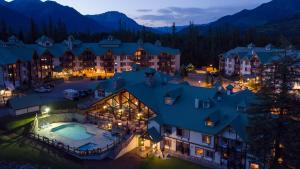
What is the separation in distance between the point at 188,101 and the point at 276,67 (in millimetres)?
16201

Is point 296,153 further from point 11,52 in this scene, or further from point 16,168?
point 11,52

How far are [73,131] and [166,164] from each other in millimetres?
17435

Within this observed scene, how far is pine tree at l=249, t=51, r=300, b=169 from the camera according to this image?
27.2m

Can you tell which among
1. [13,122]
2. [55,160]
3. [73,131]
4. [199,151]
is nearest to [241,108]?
[199,151]

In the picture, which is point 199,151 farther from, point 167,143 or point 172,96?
point 172,96

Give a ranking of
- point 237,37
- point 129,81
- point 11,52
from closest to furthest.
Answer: point 129,81
point 11,52
point 237,37

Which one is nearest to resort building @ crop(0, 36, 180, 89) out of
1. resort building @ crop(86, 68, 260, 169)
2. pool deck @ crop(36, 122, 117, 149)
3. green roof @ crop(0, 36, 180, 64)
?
green roof @ crop(0, 36, 180, 64)

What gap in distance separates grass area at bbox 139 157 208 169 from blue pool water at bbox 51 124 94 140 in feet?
37.7

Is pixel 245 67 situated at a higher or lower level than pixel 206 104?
higher

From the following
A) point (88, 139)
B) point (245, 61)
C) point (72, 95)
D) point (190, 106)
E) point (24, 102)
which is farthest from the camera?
point (245, 61)

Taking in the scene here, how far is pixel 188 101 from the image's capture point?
138ft

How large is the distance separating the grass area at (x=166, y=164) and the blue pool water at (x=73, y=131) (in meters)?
11.5

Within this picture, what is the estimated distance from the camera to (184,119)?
3941 centimetres

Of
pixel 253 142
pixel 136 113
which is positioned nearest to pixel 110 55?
pixel 136 113
